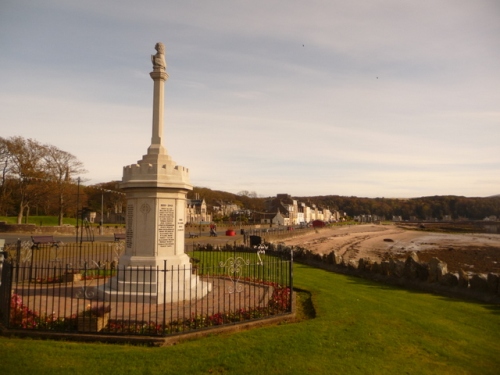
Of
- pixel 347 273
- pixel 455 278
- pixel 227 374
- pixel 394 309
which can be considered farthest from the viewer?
pixel 347 273

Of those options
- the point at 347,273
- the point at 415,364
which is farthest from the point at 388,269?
the point at 415,364

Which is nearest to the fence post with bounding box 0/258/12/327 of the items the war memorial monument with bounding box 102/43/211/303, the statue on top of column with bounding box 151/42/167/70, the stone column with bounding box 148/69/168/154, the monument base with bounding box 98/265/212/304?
the monument base with bounding box 98/265/212/304

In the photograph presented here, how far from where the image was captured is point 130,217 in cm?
1181

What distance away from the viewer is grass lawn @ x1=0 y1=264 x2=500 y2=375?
647 centimetres

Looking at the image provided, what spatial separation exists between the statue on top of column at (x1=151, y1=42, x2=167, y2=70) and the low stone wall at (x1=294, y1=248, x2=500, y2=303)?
12552 millimetres

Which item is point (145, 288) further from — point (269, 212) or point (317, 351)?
point (269, 212)

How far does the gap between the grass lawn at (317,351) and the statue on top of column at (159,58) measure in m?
8.75

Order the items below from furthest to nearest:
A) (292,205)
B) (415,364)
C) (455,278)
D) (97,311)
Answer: (292,205) → (455,278) → (97,311) → (415,364)

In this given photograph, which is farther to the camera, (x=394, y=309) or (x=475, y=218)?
(x=475, y=218)

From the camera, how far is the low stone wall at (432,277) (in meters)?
13.2

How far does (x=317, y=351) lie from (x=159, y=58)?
10.1 metres

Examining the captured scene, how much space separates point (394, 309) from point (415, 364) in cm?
409

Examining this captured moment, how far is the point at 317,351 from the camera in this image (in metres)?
7.33

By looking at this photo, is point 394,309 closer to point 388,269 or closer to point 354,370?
point 354,370
